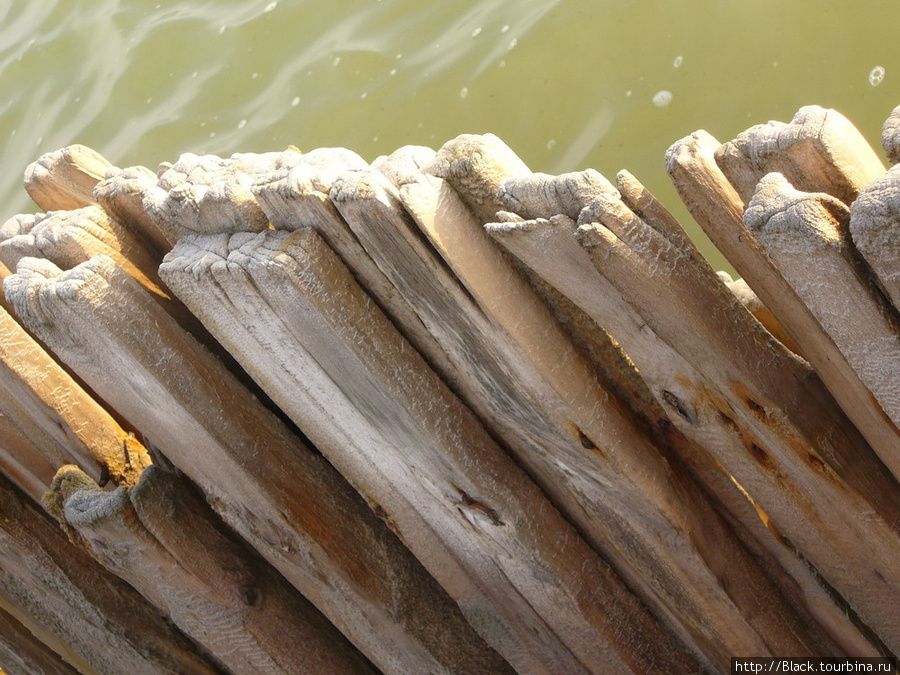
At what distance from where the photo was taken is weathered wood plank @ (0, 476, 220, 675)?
296 cm

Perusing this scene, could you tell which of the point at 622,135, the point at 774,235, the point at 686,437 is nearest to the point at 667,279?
the point at 774,235

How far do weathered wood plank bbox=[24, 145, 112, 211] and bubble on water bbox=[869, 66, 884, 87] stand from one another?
2739mm

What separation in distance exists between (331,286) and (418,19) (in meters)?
3.06

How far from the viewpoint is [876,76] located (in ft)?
12.1

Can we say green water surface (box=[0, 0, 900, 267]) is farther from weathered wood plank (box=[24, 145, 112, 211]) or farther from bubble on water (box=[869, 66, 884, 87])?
weathered wood plank (box=[24, 145, 112, 211])

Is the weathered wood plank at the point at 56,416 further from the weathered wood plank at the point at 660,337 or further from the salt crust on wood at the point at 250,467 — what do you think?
the weathered wood plank at the point at 660,337

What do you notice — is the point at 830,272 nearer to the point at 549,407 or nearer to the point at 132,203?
the point at 549,407

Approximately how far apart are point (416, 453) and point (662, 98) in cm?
235

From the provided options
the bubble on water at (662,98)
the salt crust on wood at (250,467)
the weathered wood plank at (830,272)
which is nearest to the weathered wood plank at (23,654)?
the salt crust on wood at (250,467)

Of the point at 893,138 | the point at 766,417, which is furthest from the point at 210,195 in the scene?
the point at 893,138

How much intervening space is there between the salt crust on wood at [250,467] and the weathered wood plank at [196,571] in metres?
0.12

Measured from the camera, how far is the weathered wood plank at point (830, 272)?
67.8 inches

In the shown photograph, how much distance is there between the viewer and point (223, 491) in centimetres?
258

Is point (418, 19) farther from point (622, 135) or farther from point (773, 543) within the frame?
point (773, 543)
